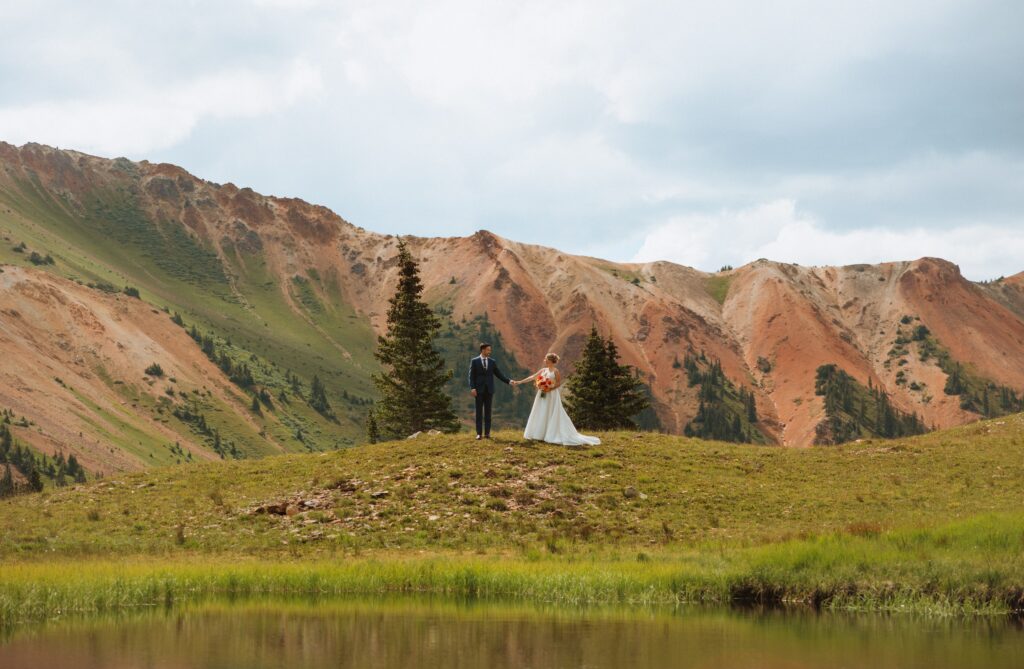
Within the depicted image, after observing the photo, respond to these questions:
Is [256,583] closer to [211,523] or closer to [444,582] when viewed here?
[444,582]

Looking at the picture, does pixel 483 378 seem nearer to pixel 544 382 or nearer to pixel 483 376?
pixel 483 376

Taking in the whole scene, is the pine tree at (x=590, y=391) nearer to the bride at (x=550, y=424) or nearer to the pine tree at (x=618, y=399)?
the pine tree at (x=618, y=399)

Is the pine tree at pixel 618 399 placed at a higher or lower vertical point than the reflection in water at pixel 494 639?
higher

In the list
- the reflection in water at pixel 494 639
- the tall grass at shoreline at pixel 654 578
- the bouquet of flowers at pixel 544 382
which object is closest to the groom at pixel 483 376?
the bouquet of flowers at pixel 544 382

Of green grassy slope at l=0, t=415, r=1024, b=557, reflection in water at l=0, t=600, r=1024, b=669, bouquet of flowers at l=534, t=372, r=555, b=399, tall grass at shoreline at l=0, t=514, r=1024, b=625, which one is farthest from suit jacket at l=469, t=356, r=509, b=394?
reflection in water at l=0, t=600, r=1024, b=669

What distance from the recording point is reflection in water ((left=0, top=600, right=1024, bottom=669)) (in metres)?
16.5

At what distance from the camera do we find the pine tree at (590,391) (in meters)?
79.3

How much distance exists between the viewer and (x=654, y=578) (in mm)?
24078

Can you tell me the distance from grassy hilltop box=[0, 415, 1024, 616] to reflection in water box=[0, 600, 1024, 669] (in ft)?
5.59

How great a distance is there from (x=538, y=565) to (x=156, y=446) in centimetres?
18417

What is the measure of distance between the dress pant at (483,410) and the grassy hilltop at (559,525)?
88 centimetres

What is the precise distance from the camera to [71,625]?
2072 cm

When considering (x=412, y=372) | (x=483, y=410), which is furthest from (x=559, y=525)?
(x=412, y=372)

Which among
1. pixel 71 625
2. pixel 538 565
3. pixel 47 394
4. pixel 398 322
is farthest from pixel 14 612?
pixel 47 394
